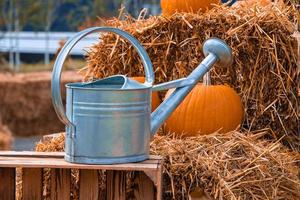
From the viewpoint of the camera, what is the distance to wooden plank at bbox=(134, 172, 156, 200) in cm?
253

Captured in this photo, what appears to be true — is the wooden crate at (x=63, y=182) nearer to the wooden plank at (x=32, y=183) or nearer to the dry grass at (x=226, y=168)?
the wooden plank at (x=32, y=183)

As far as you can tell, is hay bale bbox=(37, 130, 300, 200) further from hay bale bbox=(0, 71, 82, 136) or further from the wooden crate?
hay bale bbox=(0, 71, 82, 136)

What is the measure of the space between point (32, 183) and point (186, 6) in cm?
191

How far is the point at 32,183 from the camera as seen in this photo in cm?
254

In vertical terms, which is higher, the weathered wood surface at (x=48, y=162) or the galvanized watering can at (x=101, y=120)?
the galvanized watering can at (x=101, y=120)

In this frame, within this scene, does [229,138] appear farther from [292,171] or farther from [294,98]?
[294,98]

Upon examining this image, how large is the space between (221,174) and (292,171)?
521 millimetres

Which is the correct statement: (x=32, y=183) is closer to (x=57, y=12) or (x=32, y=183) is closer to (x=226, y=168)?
(x=226, y=168)

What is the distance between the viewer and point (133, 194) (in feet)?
8.54

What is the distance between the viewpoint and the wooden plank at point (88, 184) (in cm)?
251

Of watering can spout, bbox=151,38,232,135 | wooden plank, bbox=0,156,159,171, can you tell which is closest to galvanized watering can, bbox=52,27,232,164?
wooden plank, bbox=0,156,159,171

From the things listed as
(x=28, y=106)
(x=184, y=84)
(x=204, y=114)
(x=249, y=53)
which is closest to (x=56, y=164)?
(x=184, y=84)

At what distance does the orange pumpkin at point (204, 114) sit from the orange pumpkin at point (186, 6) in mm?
707

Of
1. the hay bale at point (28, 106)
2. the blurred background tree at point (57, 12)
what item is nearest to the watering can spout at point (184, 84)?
the hay bale at point (28, 106)
